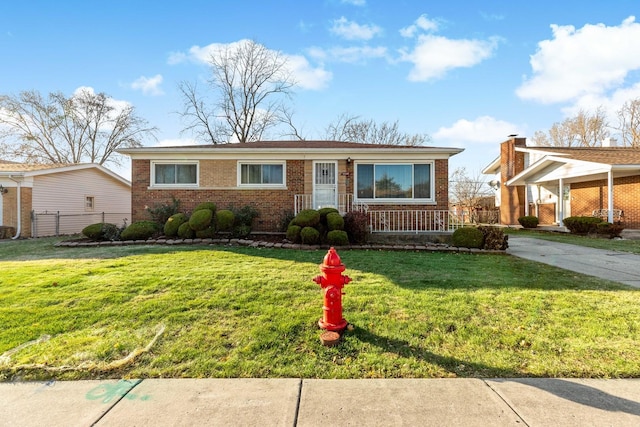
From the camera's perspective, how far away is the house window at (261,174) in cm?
→ 1178

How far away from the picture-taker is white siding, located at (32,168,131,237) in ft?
47.7

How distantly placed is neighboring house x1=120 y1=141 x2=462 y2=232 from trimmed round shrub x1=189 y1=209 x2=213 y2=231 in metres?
1.65

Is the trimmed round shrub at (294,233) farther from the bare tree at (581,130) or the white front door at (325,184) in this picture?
the bare tree at (581,130)

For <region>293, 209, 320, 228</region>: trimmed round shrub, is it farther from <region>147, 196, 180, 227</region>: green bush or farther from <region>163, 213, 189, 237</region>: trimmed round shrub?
<region>147, 196, 180, 227</region>: green bush

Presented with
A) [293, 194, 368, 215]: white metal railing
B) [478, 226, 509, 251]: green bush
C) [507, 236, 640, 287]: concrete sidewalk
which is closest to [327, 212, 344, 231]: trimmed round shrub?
[293, 194, 368, 215]: white metal railing

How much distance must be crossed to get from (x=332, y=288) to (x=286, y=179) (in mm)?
8819

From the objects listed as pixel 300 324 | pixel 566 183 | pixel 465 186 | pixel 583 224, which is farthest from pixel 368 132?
pixel 300 324

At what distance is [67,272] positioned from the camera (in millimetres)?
5504

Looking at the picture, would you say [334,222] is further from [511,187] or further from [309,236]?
[511,187]

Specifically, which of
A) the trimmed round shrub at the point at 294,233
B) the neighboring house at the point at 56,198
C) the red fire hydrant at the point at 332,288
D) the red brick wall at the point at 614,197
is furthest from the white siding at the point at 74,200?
the red brick wall at the point at 614,197

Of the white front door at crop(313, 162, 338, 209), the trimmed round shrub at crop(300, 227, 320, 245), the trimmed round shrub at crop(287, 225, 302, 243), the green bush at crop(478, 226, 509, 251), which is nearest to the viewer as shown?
the green bush at crop(478, 226, 509, 251)

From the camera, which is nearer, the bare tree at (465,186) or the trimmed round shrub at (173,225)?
the trimmed round shrub at (173,225)

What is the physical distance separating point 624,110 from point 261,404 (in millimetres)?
40042

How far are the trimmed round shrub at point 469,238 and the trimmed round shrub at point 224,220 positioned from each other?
6.79 metres
